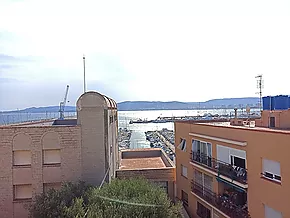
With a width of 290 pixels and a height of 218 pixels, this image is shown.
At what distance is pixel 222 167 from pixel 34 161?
1225cm

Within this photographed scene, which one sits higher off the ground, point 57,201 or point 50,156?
point 50,156

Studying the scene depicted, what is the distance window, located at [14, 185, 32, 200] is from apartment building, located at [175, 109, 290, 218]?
459 inches

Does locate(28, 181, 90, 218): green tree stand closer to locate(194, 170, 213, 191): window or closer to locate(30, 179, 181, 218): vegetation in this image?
locate(30, 179, 181, 218): vegetation

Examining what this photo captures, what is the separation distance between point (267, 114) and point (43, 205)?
571 inches

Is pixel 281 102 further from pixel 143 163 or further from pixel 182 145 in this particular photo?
pixel 143 163

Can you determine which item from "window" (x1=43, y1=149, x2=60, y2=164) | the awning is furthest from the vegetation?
the awning

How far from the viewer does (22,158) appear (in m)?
22.1

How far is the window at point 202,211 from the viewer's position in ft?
75.5

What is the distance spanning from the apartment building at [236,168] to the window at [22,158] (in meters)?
11.8

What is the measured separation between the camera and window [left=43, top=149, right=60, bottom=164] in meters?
22.2

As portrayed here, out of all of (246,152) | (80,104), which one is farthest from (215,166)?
(80,104)

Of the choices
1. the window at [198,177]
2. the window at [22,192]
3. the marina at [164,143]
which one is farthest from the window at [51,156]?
the marina at [164,143]

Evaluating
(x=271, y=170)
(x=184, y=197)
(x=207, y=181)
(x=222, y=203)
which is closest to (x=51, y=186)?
(x=207, y=181)

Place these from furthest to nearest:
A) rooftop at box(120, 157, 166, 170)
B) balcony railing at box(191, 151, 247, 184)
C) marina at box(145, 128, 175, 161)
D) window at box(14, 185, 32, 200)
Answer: marina at box(145, 128, 175, 161) → rooftop at box(120, 157, 166, 170) → window at box(14, 185, 32, 200) → balcony railing at box(191, 151, 247, 184)
